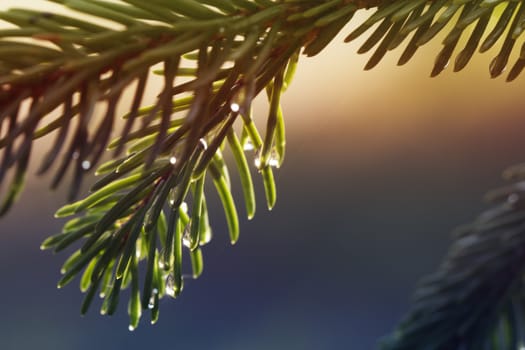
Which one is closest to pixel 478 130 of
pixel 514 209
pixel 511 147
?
pixel 511 147

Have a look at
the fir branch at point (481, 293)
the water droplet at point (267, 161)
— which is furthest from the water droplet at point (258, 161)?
the fir branch at point (481, 293)

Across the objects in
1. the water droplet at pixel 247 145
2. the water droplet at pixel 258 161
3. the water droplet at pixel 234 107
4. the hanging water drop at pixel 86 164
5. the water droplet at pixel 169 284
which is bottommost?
the water droplet at pixel 169 284

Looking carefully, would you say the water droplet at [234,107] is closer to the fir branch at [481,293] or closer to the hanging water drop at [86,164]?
the hanging water drop at [86,164]

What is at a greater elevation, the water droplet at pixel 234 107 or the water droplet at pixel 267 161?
the water droplet at pixel 234 107

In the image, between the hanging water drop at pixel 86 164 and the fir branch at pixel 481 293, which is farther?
the fir branch at pixel 481 293

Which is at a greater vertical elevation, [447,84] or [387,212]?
[447,84]

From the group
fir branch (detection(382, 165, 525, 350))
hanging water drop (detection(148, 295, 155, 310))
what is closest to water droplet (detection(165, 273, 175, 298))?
hanging water drop (detection(148, 295, 155, 310))

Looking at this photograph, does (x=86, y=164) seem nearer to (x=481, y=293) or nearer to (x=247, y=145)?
(x=247, y=145)

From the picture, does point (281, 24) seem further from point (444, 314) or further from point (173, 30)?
point (444, 314)

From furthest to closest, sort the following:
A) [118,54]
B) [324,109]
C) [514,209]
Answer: [324,109] < [514,209] < [118,54]

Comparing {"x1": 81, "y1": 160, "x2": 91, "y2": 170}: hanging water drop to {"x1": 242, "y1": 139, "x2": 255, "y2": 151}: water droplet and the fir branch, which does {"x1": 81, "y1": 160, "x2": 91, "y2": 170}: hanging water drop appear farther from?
the fir branch

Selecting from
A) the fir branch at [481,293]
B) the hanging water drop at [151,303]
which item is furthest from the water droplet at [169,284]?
the fir branch at [481,293]
